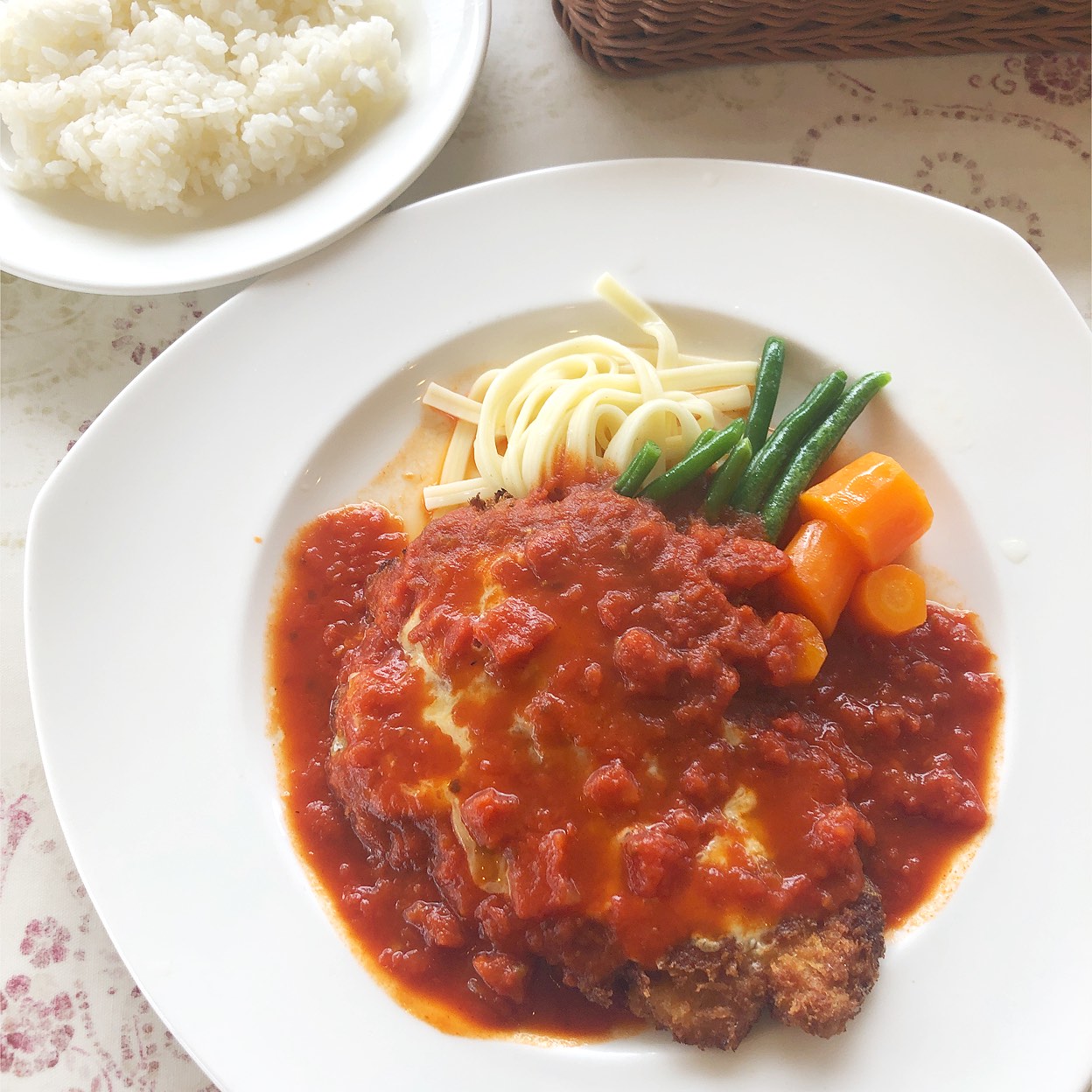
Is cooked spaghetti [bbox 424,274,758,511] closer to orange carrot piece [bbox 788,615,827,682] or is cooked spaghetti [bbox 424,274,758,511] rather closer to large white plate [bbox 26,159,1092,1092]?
large white plate [bbox 26,159,1092,1092]

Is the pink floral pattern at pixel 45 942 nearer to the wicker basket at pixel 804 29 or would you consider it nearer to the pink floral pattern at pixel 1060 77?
the wicker basket at pixel 804 29

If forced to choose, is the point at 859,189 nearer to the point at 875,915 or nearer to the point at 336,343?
the point at 336,343

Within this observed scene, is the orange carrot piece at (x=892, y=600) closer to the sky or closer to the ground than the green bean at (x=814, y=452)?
closer to the ground

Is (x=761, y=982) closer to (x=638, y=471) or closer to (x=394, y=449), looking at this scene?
(x=638, y=471)

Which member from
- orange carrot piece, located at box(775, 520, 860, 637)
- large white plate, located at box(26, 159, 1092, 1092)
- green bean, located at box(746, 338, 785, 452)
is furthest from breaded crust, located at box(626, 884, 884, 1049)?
green bean, located at box(746, 338, 785, 452)

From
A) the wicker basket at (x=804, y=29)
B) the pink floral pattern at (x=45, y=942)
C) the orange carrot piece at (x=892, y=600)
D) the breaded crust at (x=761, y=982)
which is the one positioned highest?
the wicker basket at (x=804, y=29)

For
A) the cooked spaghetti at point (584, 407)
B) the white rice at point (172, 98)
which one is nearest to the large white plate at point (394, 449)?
the cooked spaghetti at point (584, 407)

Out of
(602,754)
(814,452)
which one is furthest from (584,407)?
(602,754)
